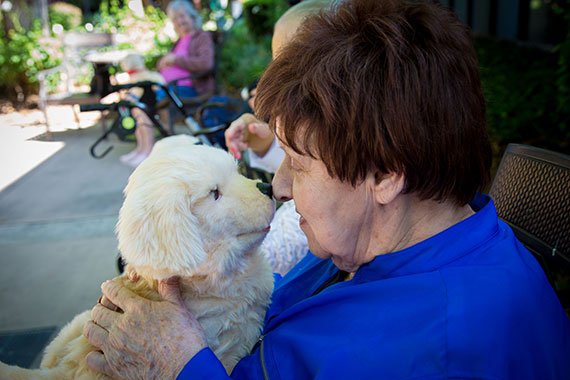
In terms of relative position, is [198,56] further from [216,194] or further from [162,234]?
[162,234]

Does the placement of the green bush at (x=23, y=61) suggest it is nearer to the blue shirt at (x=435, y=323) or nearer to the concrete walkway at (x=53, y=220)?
the concrete walkway at (x=53, y=220)

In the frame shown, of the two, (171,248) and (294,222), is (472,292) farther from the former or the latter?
(294,222)

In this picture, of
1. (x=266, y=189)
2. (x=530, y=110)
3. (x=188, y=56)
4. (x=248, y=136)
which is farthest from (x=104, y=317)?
(x=188, y=56)

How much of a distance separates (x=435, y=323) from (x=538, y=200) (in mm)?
877

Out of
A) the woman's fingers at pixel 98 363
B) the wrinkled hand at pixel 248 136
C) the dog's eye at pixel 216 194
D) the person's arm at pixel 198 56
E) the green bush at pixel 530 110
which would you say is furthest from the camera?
the person's arm at pixel 198 56

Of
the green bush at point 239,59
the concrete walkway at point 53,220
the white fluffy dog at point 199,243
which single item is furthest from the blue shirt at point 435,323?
the green bush at point 239,59

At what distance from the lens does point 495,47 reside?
9328 millimetres

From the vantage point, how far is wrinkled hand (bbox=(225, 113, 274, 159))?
2.39 metres

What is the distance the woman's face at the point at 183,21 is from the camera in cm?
623

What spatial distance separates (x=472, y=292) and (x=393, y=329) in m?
0.19

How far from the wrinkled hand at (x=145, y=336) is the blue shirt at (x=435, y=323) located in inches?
2.8

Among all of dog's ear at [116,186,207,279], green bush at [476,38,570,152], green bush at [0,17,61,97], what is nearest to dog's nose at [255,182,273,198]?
dog's ear at [116,186,207,279]

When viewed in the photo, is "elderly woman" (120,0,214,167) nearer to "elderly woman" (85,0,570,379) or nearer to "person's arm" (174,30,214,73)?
"person's arm" (174,30,214,73)

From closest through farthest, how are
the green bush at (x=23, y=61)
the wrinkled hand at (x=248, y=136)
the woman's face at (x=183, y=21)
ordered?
the wrinkled hand at (x=248, y=136) < the woman's face at (x=183, y=21) < the green bush at (x=23, y=61)
